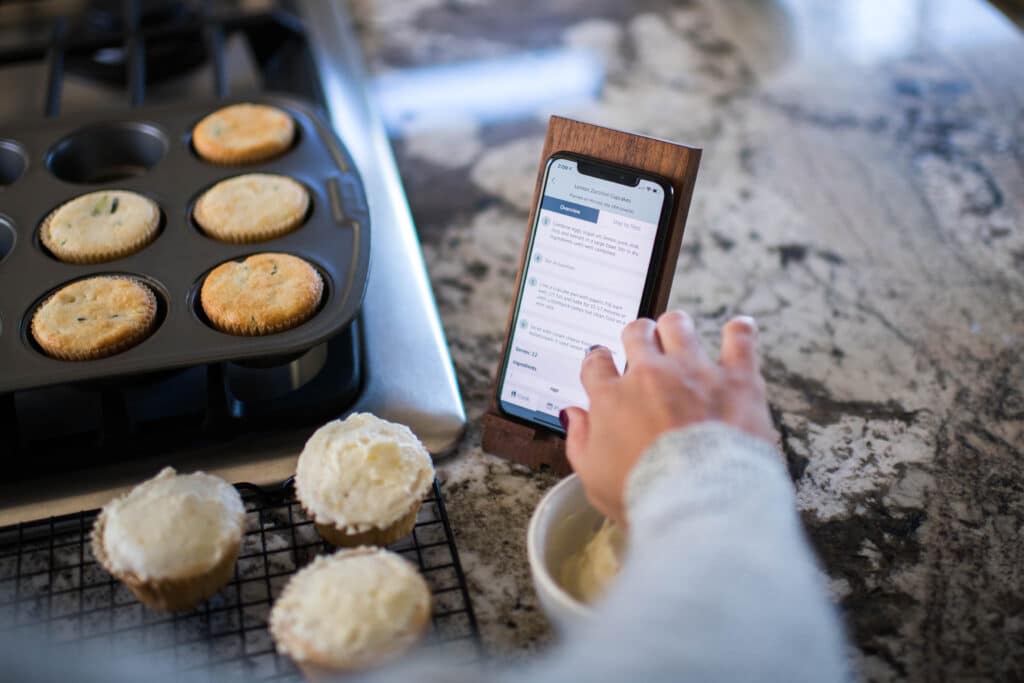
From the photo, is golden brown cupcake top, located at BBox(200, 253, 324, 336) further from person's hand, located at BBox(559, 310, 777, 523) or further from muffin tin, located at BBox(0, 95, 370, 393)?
person's hand, located at BBox(559, 310, 777, 523)

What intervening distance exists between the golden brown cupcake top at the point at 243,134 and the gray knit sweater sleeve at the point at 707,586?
2.30 feet

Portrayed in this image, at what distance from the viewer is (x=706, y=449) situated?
63 cm

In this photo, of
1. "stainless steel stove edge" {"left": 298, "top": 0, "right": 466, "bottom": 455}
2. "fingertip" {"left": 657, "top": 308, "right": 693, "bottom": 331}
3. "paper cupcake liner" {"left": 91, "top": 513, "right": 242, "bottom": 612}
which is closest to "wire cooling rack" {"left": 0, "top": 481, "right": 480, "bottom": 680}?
"paper cupcake liner" {"left": 91, "top": 513, "right": 242, "bottom": 612}

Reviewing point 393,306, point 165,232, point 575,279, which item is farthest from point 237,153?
point 575,279

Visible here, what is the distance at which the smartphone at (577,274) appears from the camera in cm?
81

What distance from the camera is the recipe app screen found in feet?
2.69

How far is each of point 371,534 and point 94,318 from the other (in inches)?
14.1

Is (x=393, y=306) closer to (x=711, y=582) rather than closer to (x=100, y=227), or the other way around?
(x=100, y=227)

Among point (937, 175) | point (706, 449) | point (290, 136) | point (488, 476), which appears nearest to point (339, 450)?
point (488, 476)

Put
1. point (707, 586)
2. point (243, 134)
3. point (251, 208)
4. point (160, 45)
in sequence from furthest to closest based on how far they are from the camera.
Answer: point (160, 45) → point (243, 134) → point (251, 208) → point (707, 586)

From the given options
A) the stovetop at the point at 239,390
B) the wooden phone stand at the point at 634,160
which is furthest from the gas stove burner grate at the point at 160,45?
the wooden phone stand at the point at 634,160

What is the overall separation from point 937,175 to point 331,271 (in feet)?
3.05

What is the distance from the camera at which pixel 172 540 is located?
0.73 metres

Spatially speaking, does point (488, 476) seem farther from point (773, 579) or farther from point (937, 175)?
point (937, 175)
